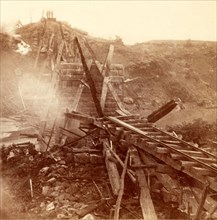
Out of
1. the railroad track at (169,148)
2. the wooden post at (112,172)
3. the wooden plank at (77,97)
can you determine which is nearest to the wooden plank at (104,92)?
the wooden plank at (77,97)

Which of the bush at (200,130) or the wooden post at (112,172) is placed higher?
the wooden post at (112,172)

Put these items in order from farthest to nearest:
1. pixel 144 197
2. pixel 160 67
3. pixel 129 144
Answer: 1. pixel 160 67
2. pixel 129 144
3. pixel 144 197

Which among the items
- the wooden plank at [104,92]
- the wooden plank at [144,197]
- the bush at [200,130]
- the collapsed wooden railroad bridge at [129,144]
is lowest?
the bush at [200,130]

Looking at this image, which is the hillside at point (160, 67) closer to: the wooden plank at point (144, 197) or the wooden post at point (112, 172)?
the wooden post at point (112, 172)

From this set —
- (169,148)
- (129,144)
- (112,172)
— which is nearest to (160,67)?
(129,144)

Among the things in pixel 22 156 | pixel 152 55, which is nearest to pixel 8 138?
pixel 22 156

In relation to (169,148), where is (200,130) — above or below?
below

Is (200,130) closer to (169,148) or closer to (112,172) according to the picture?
(112,172)
